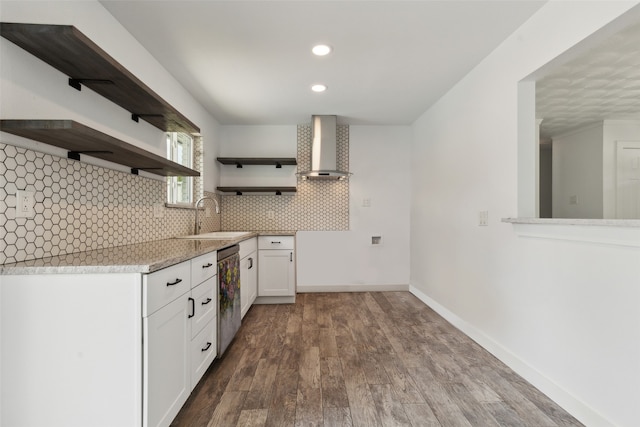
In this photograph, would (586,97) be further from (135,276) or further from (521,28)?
(135,276)

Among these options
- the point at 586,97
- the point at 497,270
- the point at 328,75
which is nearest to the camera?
the point at 497,270

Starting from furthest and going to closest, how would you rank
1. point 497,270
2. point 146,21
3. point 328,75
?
point 328,75 < point 497,270 < point 146,21

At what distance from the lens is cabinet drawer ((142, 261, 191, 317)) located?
4.29ft

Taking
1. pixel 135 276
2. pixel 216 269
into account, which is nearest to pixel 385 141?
pixel 216 269

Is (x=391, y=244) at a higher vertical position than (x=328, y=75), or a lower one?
lower

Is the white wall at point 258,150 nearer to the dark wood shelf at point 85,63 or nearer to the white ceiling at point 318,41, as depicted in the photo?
the white ceiling at point 318,41

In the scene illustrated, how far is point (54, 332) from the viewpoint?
4.05ft

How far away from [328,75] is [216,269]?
1935 millimetres

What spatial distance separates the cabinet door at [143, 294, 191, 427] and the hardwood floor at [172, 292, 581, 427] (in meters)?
0.20

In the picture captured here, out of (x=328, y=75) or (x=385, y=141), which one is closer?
(x=328, y=75)

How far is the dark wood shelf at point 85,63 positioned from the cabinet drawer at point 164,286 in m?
1.03

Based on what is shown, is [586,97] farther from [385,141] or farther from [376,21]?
[376,21]

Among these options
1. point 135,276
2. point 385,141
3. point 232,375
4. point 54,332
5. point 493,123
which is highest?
point 385,141

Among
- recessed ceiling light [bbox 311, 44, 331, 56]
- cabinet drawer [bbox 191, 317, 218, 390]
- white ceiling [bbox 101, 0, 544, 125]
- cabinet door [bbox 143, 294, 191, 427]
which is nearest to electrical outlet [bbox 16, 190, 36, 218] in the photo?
cabinet door [bbox 143, 294, 191, 427]
